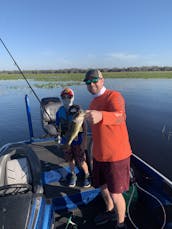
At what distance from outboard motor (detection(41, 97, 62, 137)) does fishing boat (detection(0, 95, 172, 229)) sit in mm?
1673

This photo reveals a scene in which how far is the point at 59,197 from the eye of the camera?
3.47 metres

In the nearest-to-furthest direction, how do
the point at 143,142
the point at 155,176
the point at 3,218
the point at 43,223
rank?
the point at 3,218 < the point at 43,223 < the point at 155,176 < the point at 143,142

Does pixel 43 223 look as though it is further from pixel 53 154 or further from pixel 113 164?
pixel 53 154

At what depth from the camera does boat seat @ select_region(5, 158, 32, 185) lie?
3059 millimetres

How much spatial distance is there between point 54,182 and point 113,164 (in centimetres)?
173

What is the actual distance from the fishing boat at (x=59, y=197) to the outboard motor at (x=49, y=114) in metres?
1.67

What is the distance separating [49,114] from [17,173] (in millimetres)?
3754

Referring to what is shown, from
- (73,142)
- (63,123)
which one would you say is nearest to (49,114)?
(63,123)

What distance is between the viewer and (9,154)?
3.19m

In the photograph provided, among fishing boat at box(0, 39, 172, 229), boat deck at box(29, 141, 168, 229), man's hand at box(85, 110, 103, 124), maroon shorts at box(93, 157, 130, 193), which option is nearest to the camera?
man's hand at box(85, 110, 103, 124)

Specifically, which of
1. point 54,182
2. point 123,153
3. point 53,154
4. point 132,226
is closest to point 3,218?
point 123,153

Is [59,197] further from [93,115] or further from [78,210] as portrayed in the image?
[93,115]

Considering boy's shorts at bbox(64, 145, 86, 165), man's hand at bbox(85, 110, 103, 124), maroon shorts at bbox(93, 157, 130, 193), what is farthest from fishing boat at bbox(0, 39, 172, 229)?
man's hand at bbox(85, 110, 103, 124)

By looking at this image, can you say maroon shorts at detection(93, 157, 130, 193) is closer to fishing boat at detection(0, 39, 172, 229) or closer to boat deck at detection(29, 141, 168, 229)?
fishing boat at detection(0, 39, 172, 229)
